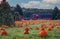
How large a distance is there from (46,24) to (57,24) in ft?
1.54

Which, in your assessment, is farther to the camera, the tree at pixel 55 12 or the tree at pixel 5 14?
the tree at pixel 5 14

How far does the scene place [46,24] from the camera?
753 centimetres

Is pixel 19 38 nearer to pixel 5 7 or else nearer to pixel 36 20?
pixel 36 20

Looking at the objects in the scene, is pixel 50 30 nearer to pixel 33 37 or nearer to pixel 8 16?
pixel 33 37

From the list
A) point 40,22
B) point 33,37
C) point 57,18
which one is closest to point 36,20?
point 40,22

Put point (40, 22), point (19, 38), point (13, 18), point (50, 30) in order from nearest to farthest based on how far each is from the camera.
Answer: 1. point (19, 38)
2. point (50, 30)
3. point (40, 22)
4. point (13, 18)

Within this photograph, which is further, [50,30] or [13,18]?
[13,18]

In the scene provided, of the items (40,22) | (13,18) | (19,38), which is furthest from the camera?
(13,18)

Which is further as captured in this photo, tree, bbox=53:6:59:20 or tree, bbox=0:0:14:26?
tree, bbox=0:0:14:26

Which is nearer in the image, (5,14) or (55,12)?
(55,12)

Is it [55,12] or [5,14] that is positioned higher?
[55,12]

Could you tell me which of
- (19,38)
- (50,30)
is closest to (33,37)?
(19,38)

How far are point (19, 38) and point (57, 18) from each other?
2017 mm

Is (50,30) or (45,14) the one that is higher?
(45,14)
